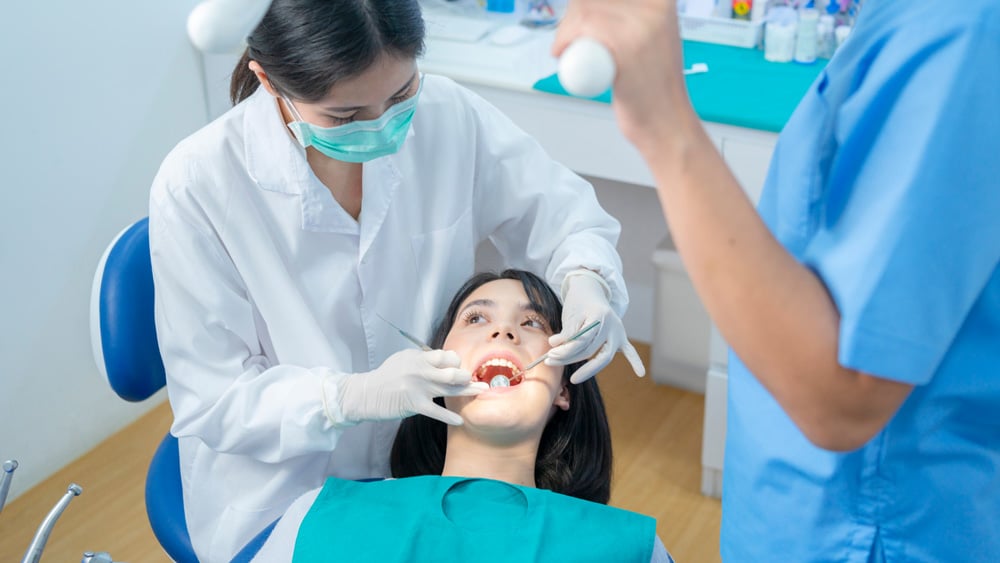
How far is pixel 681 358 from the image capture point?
2885 mm

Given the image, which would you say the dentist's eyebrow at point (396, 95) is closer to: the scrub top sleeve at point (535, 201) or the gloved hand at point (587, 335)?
the scrub top sleeve at point (535, 201)

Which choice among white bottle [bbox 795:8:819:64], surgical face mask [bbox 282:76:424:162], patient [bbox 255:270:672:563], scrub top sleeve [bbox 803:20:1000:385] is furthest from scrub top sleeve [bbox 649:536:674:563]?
white bottle [bbox 795:8:819:64]

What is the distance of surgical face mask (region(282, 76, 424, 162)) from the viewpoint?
142 centimetres

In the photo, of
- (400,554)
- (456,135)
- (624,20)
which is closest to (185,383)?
(400,554)

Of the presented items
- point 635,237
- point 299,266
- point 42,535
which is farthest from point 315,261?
point 635,237

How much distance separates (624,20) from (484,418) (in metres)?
0.91

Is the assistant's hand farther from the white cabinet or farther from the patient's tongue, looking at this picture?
the white cabinet

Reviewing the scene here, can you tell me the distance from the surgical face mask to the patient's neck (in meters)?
0.45

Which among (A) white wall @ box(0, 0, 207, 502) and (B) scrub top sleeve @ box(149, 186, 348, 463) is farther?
(A) white wall @ box(0, 0, 207, 502)

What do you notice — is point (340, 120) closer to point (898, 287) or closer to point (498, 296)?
point (498, 296)

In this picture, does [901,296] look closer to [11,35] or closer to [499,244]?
[499,244]

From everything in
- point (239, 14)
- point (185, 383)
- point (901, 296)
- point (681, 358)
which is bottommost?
point (681, 358)

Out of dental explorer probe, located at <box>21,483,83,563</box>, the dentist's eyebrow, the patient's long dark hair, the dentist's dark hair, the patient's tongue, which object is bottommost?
the patient's long dark hair

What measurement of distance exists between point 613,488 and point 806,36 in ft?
3.76
